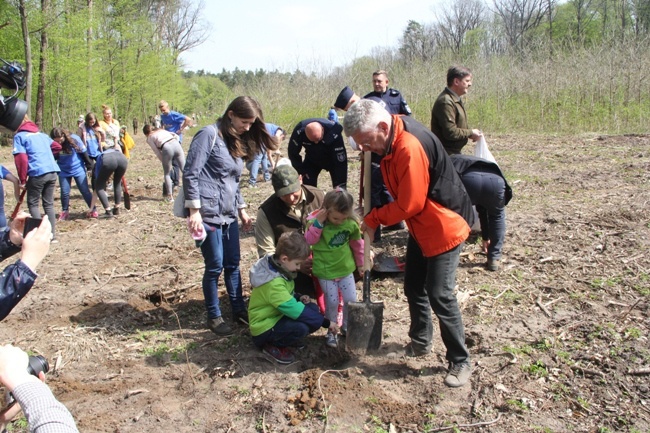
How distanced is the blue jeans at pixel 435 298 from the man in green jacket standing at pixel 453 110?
236 centimetres

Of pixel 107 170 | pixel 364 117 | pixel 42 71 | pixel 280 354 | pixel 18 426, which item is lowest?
pixel 18 426

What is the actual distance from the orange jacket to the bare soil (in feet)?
3.43

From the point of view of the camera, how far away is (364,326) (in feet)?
12.4

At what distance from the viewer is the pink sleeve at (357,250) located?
412 centimetres

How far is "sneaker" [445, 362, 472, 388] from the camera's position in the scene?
11.3 feet

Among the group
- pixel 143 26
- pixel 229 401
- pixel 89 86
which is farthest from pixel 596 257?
pixel 143 26

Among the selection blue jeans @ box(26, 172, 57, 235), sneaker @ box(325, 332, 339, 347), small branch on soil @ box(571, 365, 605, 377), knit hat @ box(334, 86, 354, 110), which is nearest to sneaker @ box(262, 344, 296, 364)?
sneaker @ box(325, 332, 339, 347)

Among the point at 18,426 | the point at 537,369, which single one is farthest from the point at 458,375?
the point at 18,426

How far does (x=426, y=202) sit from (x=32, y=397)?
2.30m

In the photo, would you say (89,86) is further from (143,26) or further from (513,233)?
(513,233)

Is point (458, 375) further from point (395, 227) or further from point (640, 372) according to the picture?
point (395, 227)

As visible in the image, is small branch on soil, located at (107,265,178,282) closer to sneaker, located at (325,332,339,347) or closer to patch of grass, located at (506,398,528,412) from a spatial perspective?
sneaker, located at (325,332,339,347)

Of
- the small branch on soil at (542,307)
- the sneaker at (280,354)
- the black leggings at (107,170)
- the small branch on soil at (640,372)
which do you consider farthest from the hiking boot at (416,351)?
the black leggings at (107,170)

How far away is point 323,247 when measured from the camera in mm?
4051
